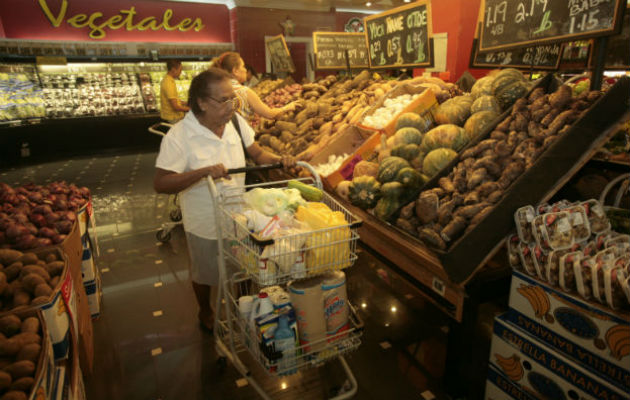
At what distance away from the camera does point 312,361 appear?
73.8 inches

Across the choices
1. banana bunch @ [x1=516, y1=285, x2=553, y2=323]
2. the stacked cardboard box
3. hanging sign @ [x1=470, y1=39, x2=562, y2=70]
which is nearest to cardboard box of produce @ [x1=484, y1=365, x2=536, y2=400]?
the stacked cardboard box

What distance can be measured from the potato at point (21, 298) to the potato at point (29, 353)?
40 centimetres

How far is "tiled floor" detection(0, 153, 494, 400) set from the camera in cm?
246

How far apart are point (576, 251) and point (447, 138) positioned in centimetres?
136

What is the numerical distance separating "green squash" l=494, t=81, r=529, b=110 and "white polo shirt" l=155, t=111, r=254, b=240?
6.56 feet

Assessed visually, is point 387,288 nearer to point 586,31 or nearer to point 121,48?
point 586,31

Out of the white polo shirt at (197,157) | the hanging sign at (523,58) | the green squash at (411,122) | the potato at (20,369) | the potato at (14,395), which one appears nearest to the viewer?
the potato at (14,395)

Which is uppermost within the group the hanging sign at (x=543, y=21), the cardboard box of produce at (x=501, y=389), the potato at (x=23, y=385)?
the hanging sign at (x=543, y=21)

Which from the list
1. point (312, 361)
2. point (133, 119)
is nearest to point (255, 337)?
point (312, 361)

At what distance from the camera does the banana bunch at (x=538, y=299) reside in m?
1.80

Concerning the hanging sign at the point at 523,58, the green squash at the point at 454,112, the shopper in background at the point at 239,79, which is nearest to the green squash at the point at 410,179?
the green squash at the point at 454,112

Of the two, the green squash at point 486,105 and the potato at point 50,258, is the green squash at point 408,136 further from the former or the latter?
the potato at point 50,258

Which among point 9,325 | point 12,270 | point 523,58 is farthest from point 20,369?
point 523,58

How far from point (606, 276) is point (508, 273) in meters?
0.59
